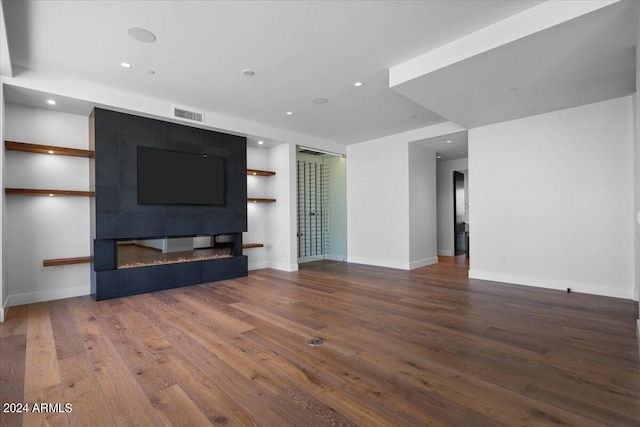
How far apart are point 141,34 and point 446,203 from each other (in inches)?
332

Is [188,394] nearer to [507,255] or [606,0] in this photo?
[606,0]

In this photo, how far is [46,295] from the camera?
14.4 ft

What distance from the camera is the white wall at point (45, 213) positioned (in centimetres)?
420

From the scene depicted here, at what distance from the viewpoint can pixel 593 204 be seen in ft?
14.7

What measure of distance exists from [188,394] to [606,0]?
4.20 meters

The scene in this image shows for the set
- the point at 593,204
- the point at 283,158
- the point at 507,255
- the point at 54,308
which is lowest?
the point at 54,308

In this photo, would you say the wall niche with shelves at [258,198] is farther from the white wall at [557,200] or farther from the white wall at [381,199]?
the white wall at [557,200]

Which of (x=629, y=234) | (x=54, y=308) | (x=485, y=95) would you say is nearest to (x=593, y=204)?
(x=629, y=234)

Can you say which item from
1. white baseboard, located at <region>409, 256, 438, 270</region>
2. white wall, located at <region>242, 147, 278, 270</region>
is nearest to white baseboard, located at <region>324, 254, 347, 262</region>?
white baseboard, located at <region>409, 256, 438, 270</region>

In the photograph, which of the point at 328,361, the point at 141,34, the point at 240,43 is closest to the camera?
the point at 328,361

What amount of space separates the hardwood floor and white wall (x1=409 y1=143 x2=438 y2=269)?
254 centimetres

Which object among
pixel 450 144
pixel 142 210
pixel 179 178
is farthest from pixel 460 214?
pixel 142 210

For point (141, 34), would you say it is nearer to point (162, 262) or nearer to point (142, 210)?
point (142, 210)

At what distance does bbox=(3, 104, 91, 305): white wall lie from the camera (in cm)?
420
